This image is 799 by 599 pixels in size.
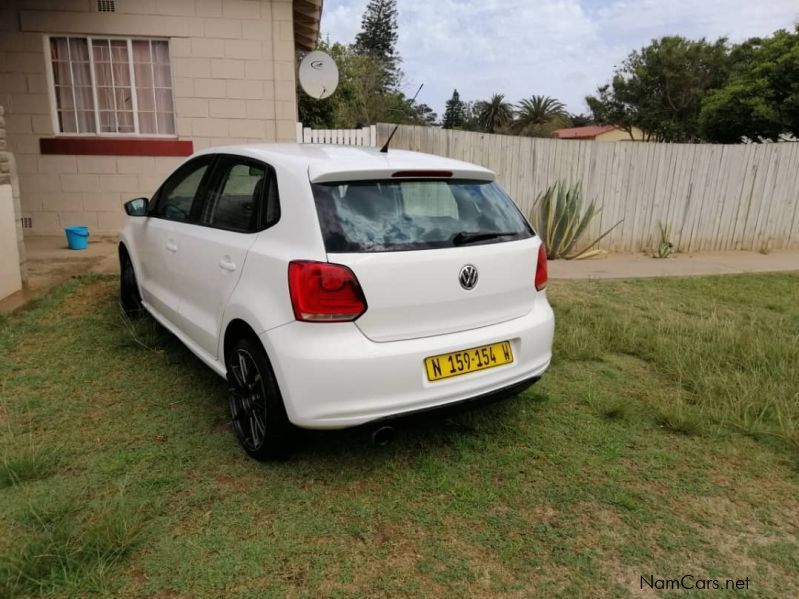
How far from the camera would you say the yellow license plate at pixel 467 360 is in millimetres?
2650

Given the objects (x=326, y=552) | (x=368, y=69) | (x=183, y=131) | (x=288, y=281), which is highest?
(x=368, y=69)

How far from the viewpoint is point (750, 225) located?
9914mm

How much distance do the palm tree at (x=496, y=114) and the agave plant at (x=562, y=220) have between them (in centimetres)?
5074

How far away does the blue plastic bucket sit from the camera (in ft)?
25.9

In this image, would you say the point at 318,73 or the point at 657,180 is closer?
the point at 657,180

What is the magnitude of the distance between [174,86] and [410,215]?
24.9 ft

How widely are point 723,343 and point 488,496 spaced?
2.87m

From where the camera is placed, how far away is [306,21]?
1046cm

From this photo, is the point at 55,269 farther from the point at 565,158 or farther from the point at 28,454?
the point at 565,158

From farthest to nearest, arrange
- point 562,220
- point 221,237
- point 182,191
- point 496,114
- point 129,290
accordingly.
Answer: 1. point 496,114
2. point 562,220
3. point 129,290
4. point 182,191
5. point 221,237

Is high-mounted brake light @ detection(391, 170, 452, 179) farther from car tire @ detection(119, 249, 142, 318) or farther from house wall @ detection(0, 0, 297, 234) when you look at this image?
house wall @ detection(0, 0, 297, 234)

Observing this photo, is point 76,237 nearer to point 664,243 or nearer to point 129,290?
point 129,290

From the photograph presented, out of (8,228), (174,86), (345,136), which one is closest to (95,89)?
(174,86)

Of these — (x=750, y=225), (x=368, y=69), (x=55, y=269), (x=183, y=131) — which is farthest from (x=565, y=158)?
(x=368, y=69)
